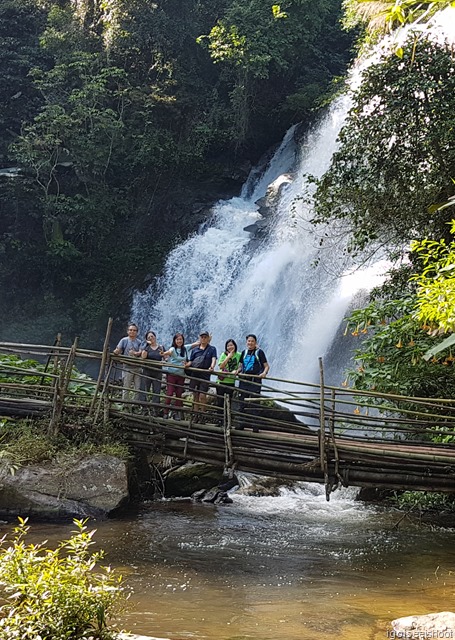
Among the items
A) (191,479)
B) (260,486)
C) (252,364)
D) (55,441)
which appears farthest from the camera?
(260,486)

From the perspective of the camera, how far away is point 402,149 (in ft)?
30.9

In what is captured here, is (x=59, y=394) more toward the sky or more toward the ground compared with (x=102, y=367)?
more toward the ground

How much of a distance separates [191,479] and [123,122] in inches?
591

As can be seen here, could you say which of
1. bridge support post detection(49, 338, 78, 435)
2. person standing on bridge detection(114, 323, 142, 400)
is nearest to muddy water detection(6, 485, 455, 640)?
bridge support post detection(49, 338, 78, 435)

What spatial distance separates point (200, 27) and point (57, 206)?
783 centimetres

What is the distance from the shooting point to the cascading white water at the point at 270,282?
46.7 feet

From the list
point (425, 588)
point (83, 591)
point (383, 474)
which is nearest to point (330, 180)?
point (383, 474)

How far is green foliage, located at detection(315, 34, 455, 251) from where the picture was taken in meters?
8.93

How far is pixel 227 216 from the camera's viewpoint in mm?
19109

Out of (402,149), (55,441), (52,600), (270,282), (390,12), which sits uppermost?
(402,149)

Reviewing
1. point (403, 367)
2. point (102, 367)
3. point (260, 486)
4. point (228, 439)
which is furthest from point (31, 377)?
point (403, 367)

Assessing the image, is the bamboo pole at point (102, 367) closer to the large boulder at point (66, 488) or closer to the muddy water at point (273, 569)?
the large boulder at point (66, 488)

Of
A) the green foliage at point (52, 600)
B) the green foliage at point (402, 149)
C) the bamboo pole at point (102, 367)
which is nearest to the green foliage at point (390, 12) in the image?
the green foliage at point (402, 149)

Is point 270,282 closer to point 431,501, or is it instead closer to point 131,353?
point 131,353
